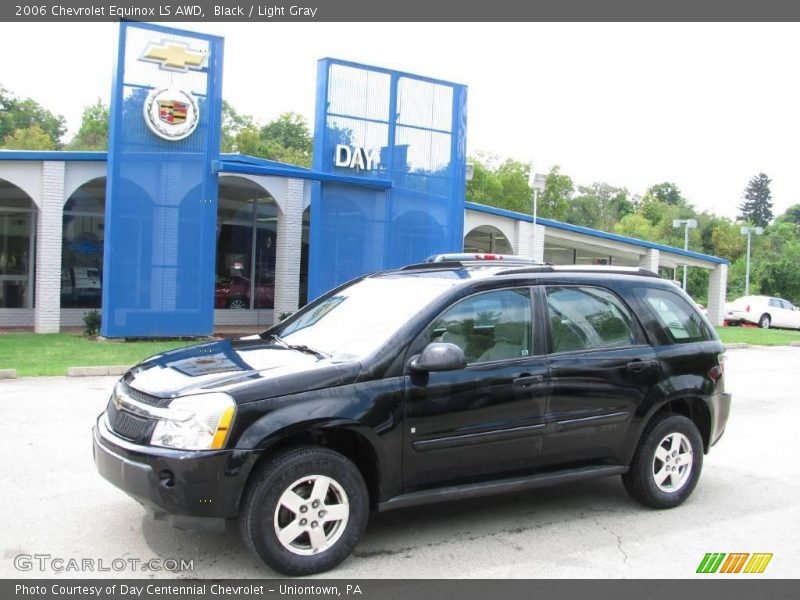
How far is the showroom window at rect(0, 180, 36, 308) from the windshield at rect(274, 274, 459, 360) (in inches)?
637

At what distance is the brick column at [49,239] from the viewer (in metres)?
17.2

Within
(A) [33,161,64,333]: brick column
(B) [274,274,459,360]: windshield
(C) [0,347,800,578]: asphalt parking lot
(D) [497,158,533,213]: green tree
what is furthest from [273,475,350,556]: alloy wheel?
(D) [497,158,533,213]: green tree

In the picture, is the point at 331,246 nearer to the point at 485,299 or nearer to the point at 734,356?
the point at 734,356

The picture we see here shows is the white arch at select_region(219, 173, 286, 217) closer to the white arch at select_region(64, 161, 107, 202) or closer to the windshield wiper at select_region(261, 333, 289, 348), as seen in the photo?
the white arch at select_region(64, 161, 107, 202)

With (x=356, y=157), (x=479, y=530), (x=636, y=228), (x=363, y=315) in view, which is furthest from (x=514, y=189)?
(x=479, y=530)

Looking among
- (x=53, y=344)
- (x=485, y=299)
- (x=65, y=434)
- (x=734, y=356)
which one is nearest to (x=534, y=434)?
(x=485, y=299)

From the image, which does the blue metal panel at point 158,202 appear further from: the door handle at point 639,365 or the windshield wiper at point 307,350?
the door handle at point 639,365

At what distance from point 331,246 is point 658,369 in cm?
1334

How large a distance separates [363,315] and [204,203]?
12630mm

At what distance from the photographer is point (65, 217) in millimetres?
19484

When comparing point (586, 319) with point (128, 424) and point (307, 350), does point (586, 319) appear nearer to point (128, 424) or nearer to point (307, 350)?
point (307, 350)

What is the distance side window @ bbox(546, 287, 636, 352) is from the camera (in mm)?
5453

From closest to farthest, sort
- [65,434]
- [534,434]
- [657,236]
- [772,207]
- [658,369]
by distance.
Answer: [534,434]
[658,369]
[65,434]
[657,236]
[772,207]

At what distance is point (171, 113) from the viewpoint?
54.5 feet
